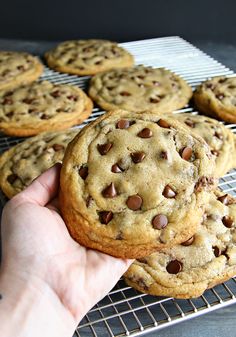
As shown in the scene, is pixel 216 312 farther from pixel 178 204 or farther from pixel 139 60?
pixel 139 60

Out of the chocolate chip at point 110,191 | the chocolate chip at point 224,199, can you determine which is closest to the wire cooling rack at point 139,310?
the chocolate chip at point 224,199

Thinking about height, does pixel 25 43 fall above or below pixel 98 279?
below

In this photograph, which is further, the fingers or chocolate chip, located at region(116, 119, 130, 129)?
chocolate chip, located at region(116, 119, 130, 129)

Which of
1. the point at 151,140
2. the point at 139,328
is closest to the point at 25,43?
the point at 151,140

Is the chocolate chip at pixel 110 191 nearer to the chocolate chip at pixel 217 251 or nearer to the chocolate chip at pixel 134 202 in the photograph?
the chocolate chip at pixel 134 202

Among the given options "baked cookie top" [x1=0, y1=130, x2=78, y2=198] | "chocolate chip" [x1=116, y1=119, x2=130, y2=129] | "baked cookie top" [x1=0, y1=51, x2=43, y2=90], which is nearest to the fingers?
"chocolate chip" [x1=116, y1=119, x2=130, y2=129]

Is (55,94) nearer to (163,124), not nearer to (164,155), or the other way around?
(163,124)

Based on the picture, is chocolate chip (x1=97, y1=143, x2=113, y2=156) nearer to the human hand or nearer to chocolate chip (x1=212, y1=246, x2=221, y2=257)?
the human hand
